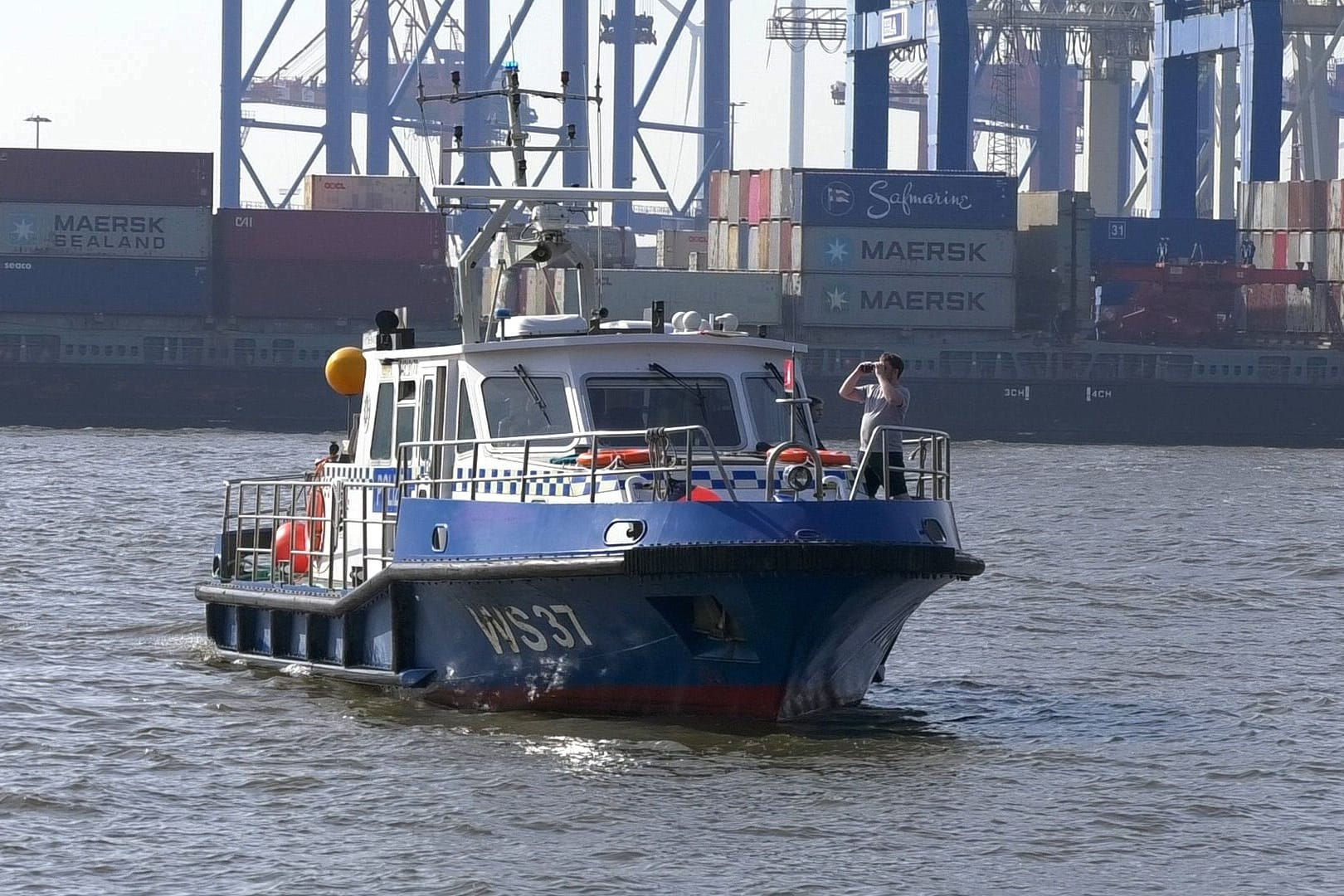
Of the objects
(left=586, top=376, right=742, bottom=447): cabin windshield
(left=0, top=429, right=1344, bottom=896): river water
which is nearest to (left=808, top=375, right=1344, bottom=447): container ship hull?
(left=0, top=429, right=1344, bottom=896): river water

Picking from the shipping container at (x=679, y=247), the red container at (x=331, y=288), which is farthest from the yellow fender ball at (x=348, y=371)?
the shipping container at (x=679, y=247)

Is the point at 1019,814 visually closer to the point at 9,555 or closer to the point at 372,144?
the point at 9,555

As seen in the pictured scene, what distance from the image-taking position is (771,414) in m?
11.8

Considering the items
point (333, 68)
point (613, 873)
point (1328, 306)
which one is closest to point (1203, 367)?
point (1328, 306)

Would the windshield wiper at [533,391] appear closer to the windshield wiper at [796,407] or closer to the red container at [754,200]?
the windshield wiper at [796,407]

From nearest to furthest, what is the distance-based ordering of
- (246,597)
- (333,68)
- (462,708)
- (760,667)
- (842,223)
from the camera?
1. (760,667)
2. (462,708)
3. (246,597)
4. (842,223)
5. (333,68)

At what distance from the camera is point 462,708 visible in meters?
11.5

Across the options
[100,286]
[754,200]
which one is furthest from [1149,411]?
[100,286]

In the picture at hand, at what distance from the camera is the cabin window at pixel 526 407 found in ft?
37.6

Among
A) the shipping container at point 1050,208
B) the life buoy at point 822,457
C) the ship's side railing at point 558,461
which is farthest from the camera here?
the shipping container at point 1050,208

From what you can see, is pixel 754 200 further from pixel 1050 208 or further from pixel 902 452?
pixel 902 452

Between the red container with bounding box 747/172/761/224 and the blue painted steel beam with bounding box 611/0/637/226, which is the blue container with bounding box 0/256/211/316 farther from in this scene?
the blue painted steel beam with bounding box 611/0/637/226

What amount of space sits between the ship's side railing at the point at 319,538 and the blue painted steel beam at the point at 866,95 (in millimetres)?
46764

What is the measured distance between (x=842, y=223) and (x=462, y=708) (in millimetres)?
46818
